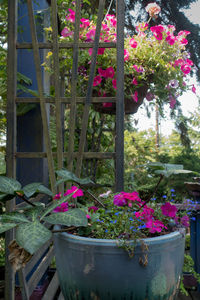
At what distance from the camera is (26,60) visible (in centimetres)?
178

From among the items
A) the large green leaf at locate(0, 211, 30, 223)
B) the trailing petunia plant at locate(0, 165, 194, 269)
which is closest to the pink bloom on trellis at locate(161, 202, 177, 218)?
the trailing petunia plant at locate(0, 165, 194, 269)

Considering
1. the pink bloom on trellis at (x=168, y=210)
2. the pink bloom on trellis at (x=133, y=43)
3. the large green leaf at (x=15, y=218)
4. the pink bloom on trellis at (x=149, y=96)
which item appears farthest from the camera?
the pink bloom on trellis at (x=149, y=96)

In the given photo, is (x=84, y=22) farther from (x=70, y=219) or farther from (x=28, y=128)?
(x=70, y=219)

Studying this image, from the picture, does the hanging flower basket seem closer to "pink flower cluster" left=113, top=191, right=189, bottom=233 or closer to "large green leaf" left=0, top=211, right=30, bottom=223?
"pink flower cluster" left=113, top=191, right=189, bottom=233

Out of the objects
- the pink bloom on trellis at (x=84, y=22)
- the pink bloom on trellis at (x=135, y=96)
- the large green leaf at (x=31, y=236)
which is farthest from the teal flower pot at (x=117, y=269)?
the pink bloom on trellis at (x=84, y=22)

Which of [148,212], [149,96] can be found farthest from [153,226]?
[149,96]

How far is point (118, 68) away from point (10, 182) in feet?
2.87

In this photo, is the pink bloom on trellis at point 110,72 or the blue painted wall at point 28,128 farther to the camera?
the blue painted wall at point 28,128

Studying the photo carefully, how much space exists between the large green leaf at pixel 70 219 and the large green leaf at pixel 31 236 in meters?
0.04

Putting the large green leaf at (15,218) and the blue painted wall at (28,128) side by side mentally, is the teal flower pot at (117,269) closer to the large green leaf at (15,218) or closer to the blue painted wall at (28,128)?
the large green leaf at (15,218)

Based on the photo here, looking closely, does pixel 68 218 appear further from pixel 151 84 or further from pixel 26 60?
pixel 26 60

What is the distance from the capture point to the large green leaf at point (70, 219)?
0.66 metres

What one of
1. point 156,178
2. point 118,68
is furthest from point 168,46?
point 156,178

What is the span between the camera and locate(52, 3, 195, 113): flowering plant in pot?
150cm
